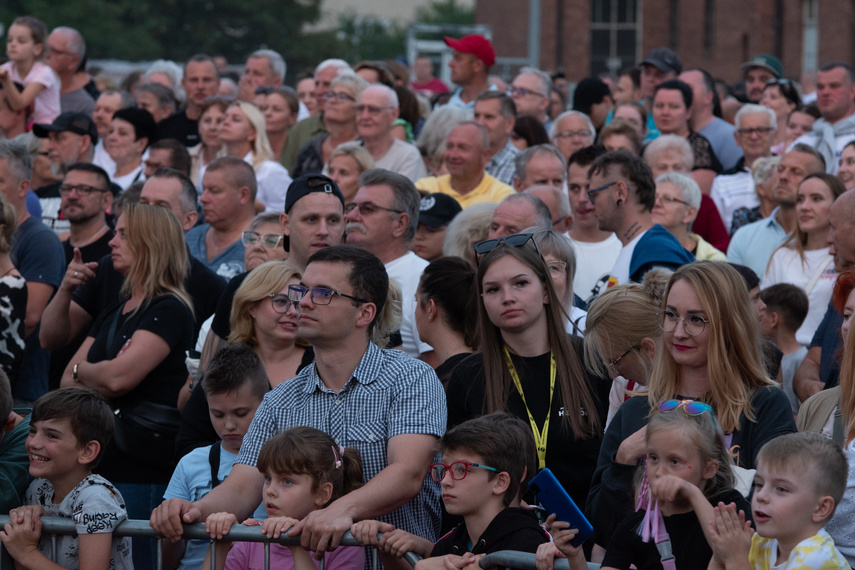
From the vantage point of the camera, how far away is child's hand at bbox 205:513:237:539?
13.5 ft

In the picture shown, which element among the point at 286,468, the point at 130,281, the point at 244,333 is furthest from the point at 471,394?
the point at 130,281

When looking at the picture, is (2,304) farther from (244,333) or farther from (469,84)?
(469,84)

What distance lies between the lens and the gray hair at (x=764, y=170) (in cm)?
859

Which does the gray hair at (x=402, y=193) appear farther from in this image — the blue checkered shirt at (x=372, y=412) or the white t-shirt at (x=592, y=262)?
the blue checkered shirt at (x=372, y=412)

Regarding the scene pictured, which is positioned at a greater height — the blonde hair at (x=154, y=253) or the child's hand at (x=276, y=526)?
the blonde hair at (x=154, y=253)

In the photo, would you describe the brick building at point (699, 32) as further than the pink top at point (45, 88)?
Yes

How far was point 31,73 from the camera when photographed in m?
11.1

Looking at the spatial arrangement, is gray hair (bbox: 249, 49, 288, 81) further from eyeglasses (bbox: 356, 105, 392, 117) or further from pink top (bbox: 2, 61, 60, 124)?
eyeglasses (bbox: 356, 105, 392, 117)

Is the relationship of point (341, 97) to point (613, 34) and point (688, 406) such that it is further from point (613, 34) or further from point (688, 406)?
point (613, 34)

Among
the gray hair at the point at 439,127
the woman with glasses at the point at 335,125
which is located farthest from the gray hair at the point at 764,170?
the woman with glasses at the point at 335,125

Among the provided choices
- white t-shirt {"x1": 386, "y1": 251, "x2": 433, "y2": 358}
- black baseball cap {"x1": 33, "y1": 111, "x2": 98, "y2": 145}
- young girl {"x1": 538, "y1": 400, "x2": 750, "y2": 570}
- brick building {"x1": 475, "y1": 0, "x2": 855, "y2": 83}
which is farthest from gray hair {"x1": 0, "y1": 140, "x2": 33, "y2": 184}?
brick building {"x1": 475, "y1": 0, "x2": 855, "y2": 83}

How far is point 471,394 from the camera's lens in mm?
4605

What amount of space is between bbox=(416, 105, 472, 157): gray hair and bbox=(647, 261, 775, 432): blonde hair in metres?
5.83

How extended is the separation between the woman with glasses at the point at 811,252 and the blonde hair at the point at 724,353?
9.52 feet
